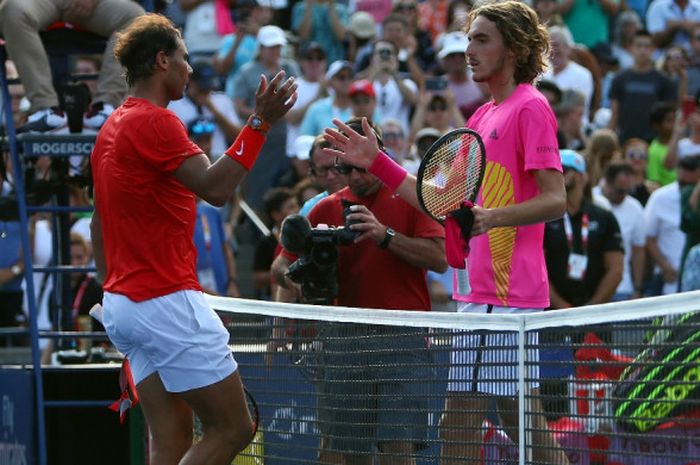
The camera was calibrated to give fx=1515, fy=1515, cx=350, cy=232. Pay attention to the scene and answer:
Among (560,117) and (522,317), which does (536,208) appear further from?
(560,117)

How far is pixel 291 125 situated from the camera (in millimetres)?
15312

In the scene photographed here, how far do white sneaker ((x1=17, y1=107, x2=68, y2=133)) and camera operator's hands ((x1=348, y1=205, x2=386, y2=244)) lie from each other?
272cm

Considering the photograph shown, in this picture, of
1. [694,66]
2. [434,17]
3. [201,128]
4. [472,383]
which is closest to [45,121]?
[201,128]

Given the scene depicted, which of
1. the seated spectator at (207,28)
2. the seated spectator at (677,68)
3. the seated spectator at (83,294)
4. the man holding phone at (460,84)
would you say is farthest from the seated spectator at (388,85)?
the seated spectator at (83,294)

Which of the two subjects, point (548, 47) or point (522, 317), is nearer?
point (522, 317)

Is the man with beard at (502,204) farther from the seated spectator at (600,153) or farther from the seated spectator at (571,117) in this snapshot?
the seated spectator at (571,117)

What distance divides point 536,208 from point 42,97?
158 inches

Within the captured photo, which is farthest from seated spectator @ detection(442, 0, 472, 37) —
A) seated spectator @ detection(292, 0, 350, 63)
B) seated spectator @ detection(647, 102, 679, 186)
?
seated spectator @ detection(647, 102, 679, 186)

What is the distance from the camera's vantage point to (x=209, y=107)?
47.3 feet

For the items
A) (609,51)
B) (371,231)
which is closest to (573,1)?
(609,51)

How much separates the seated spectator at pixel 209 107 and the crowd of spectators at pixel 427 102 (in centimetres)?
1

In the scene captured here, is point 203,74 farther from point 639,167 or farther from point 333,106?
point 639,167

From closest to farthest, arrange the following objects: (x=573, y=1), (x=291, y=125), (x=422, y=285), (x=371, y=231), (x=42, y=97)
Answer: (x=371, y=231), (x=422, y=285), (x=42, y=97), (x=291, y=125), (x=573, y=1)

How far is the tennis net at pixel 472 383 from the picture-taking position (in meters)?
5.25
